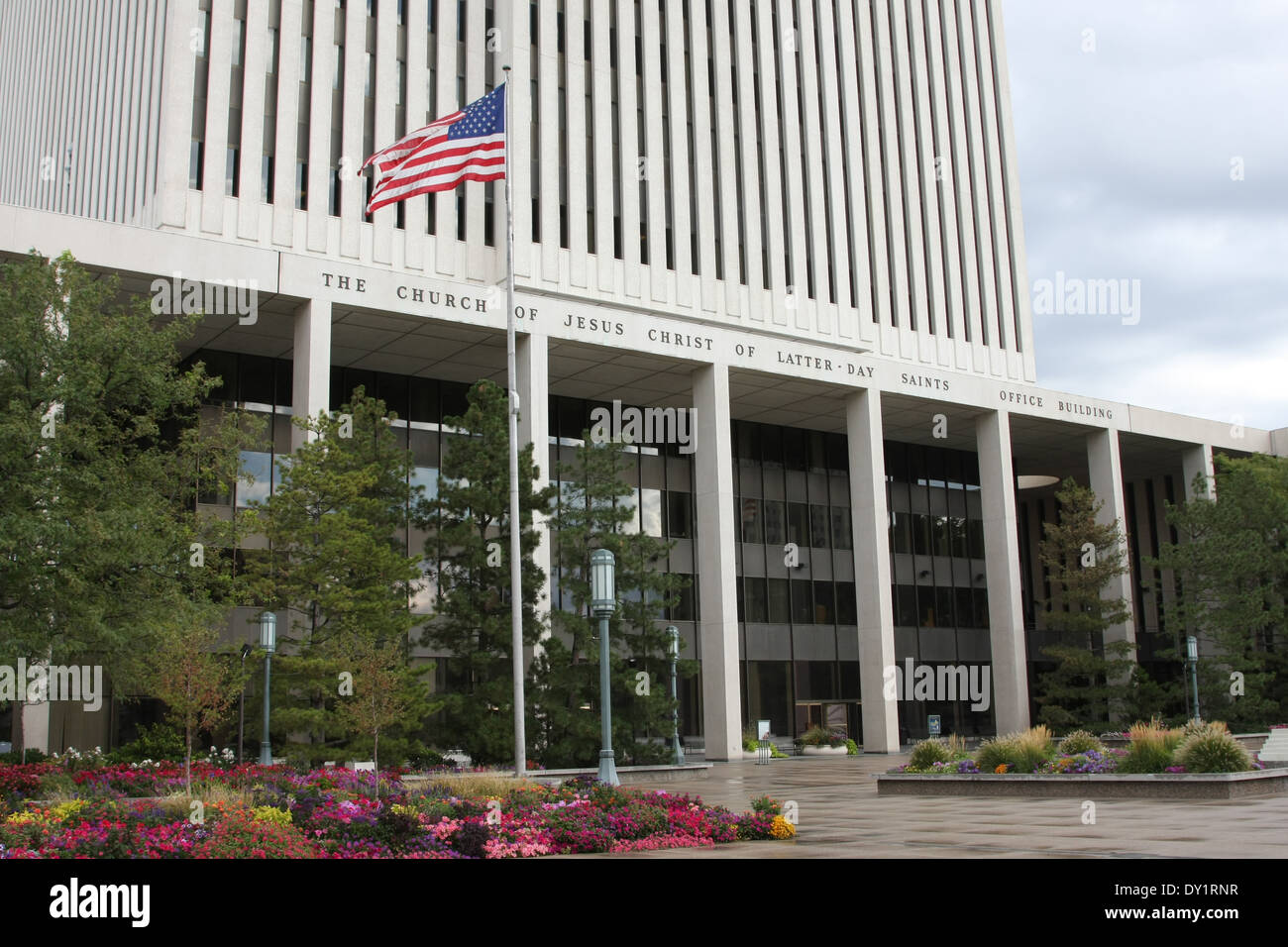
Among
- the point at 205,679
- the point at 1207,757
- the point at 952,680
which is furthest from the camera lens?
the point at 952,680

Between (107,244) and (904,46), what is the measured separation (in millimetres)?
34850

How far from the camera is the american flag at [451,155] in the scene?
83.0 ft

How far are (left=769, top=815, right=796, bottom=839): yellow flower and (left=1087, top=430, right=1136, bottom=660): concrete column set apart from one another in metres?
37.5

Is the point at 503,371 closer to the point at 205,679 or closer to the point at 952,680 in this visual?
the point at 205,679

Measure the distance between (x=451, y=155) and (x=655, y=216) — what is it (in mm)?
16071

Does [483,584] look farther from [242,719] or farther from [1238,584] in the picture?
[1238,584]

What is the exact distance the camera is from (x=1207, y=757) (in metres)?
19.0

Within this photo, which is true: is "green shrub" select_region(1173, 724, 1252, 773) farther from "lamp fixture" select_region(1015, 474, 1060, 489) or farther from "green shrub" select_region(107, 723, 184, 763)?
"lamp fixture" select_region(1015, 474, 1060, 489)

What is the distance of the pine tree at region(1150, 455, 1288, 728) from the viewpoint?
42.8 m

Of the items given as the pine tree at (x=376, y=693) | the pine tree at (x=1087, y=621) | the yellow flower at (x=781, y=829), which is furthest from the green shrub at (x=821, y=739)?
the yellow flower at (x=781, y=829)

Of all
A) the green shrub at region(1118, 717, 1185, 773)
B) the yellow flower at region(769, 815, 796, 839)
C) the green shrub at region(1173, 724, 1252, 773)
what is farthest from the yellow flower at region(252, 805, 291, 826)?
the green shrub at region(1173, 724, 1252, 773)

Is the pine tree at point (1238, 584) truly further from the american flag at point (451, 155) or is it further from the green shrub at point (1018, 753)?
the american flag at point (451, 155)

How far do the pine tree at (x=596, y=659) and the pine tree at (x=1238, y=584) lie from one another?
2392 centimetres
